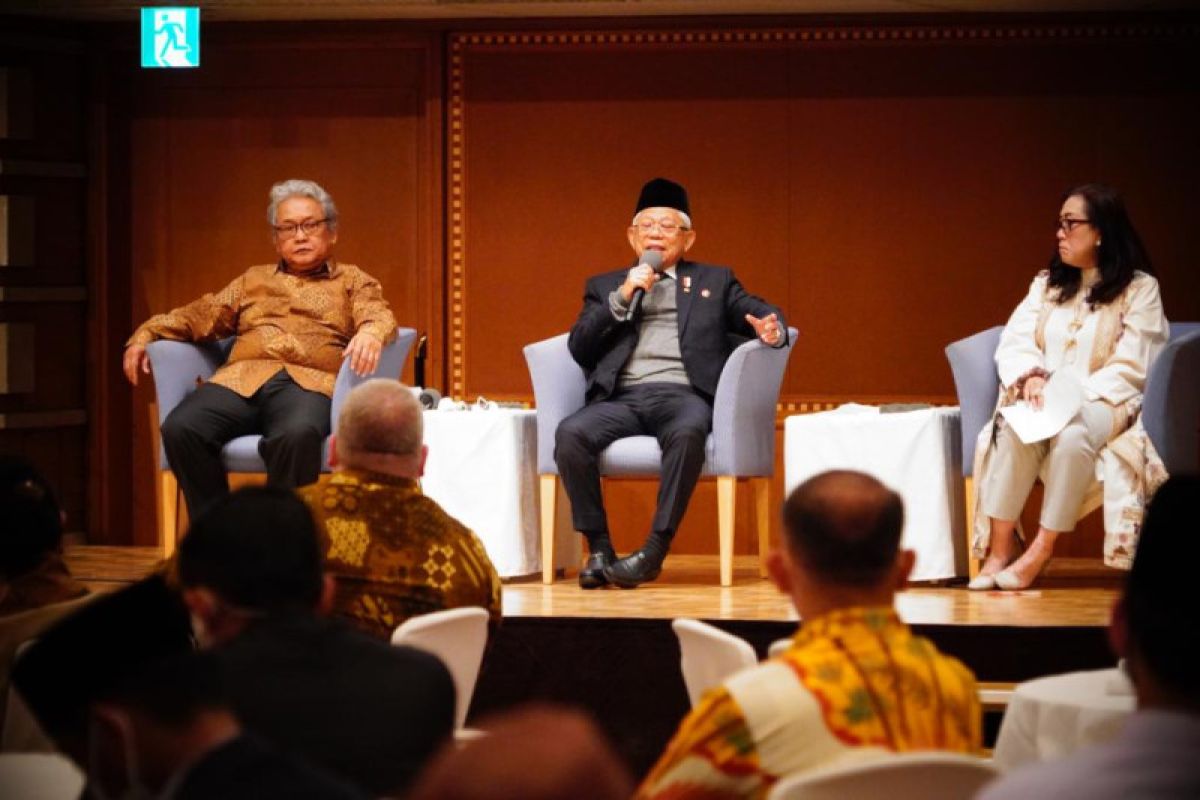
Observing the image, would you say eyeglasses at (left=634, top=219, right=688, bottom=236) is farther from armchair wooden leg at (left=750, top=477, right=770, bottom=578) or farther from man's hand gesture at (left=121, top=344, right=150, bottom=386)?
man's hand gesture at (left=121, top=344, right=150, bottom=386)

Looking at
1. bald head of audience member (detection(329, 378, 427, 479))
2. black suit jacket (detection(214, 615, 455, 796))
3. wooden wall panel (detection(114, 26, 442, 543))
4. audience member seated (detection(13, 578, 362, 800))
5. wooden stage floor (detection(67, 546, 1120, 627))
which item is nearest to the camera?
audience member seated (detection(13, 578, 362, 800))

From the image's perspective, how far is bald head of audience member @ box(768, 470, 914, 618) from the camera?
205cm

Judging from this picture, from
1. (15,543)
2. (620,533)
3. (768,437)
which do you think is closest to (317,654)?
(15,543)

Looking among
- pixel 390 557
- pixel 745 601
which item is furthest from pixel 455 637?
pixel 745 601

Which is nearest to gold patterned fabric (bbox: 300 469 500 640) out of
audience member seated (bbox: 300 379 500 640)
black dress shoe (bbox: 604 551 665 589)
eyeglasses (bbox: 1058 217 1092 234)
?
Result: audience member seated (bbox: 300 379 500 640)

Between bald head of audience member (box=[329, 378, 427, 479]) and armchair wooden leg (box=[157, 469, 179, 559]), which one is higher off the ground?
bald head of audience member (box=[329, 378, 427, 479])

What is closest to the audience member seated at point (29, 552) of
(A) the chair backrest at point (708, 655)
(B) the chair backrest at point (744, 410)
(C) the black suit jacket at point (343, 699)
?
(C) the black suit jacket at point (343, 699)

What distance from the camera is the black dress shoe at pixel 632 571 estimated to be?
5.00 metres

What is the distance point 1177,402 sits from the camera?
4816 mm

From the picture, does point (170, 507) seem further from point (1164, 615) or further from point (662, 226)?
point (1164, 615)

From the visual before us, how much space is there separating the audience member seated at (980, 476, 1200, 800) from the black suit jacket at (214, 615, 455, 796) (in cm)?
68

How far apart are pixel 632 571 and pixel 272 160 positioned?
2.59 m

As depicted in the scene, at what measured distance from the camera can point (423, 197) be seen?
6633mm

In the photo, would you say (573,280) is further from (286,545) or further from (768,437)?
(286,545)
